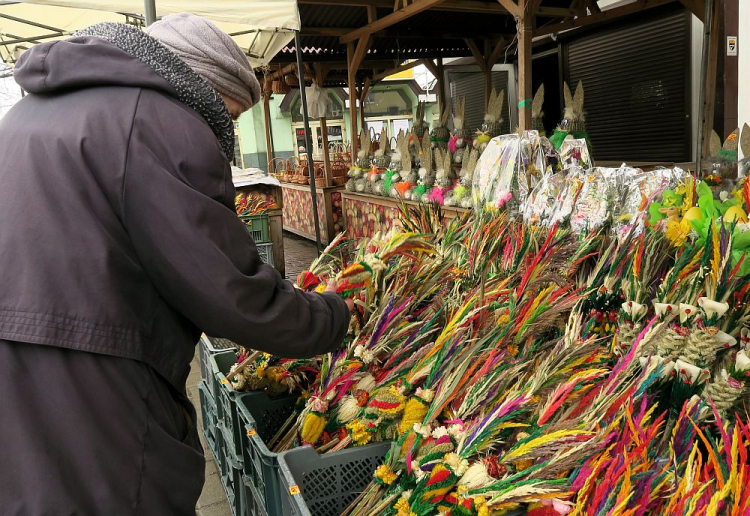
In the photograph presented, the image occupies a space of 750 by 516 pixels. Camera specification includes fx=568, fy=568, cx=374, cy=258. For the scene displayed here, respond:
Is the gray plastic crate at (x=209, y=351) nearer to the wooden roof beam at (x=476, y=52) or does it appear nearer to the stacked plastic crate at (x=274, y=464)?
the stacked plastic crate at (x=274, y=464)

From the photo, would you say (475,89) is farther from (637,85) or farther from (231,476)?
(231,476)

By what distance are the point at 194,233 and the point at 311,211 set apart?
7.34m

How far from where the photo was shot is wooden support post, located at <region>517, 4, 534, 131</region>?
4.18m

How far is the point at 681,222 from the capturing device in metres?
1.84

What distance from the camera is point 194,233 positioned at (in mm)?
992

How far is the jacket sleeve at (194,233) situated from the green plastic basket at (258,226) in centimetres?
396

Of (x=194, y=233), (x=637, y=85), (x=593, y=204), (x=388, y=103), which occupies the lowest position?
(x=593, y=204)

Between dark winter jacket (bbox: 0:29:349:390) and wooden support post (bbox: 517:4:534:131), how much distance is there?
349 centimetres

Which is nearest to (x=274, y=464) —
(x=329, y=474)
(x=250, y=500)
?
(x=329, y=474)

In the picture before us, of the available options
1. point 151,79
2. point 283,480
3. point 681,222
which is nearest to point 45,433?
point 283,480

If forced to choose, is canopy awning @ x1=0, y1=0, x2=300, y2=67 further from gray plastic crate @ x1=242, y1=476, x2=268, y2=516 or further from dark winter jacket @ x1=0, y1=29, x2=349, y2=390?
gray plastic crate @ x1=242, y1=476, x2=268, y2=516

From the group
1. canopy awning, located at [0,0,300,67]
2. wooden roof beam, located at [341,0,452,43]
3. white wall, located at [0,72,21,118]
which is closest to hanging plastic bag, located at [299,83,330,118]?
wooden roof beam, located at [341,0,452,43]

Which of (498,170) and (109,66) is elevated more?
(109,66)

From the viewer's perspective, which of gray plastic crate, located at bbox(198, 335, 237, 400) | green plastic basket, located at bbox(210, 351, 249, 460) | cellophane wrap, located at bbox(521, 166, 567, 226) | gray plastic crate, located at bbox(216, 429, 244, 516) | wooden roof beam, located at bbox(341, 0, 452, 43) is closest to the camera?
green plastic basket, located at bbox(210, 351, 249, 460)
